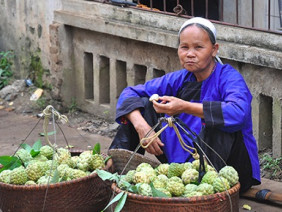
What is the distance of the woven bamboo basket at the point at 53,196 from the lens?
13.9 ft

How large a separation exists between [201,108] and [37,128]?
136 inches

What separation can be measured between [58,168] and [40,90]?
395cm

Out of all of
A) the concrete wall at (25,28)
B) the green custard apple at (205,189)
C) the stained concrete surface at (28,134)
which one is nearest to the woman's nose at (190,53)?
the green custard apple at (205,189)

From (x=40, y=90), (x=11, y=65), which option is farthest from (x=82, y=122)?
(x=11, y=65)

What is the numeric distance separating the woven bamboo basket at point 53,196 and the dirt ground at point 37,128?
1.79 metres

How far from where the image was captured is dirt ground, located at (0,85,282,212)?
270 inches

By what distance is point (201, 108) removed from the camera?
439cm

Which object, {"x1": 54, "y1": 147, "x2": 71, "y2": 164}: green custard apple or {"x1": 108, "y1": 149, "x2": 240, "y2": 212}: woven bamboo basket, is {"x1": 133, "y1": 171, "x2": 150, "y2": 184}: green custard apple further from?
{"x1": 54, "y1": 147, "x2": 71, "y2": 164}: green custard apple

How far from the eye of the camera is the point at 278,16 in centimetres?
748

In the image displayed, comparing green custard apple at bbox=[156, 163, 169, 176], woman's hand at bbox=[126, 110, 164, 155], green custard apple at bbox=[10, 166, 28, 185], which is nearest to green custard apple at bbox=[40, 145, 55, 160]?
green custard apple at bbox=[10, 166, 28, 185]

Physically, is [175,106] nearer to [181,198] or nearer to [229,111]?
[229,111]

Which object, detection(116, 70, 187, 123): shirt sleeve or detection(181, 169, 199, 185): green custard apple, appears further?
detection(116, 70, 187, 123): shirt sleeve

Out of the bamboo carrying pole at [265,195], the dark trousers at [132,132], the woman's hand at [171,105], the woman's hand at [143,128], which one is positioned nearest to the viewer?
the woman's hand at [171,105]

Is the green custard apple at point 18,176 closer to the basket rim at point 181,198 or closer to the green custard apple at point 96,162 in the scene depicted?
the green custard apple at point 96,162
